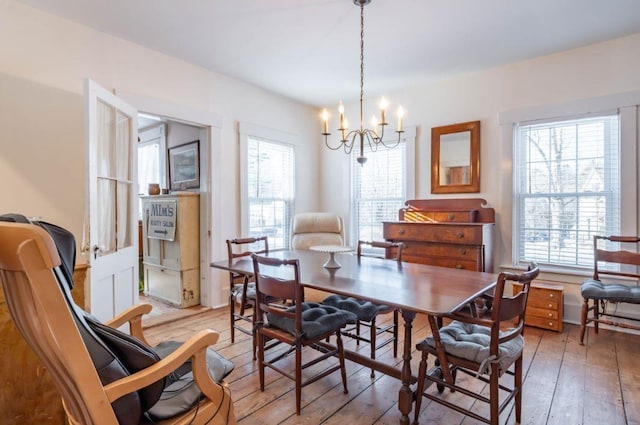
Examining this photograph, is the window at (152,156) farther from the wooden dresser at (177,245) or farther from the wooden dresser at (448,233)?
the wooden dresser at (448,233)

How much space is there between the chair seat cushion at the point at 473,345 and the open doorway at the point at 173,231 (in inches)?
111

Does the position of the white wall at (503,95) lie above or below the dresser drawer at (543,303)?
above

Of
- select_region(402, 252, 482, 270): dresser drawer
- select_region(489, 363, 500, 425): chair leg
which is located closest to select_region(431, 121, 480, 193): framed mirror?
select_region(402, 252, 482, 270): dresser drawer

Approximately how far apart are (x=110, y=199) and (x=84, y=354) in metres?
2.01

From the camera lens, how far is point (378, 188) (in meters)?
4.72

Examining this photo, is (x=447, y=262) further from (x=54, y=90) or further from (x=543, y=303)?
(x=54, y=90)

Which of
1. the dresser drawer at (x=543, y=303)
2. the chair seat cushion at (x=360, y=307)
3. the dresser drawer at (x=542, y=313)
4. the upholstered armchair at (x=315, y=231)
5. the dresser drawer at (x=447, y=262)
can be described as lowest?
the dresser drawer at (x=542, y=313)

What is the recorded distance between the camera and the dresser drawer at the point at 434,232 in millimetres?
3340

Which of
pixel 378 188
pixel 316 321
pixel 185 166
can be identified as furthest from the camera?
pixel 378 188

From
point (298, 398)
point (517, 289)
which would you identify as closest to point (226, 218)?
point (298, 398)

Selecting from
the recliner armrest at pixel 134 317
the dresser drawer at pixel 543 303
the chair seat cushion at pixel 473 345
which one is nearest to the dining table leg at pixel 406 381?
the chair seat cushion at pixel 473 345

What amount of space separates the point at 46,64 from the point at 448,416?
3698 millimetres

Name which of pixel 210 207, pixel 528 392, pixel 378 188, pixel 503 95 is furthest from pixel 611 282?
pixel 210 207

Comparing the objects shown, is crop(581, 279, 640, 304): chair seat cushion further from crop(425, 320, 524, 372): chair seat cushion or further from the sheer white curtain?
the sheer white curtain
